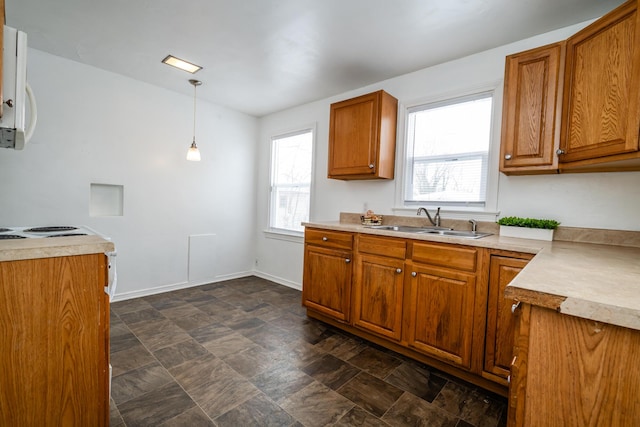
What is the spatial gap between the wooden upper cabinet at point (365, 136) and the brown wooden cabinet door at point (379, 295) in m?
0.92

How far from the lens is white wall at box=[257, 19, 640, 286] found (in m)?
1.89

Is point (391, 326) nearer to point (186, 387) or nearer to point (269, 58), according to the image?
point (186, 387)

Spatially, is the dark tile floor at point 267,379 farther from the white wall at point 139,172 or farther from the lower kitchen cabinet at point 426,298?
the white wall at point 139,172

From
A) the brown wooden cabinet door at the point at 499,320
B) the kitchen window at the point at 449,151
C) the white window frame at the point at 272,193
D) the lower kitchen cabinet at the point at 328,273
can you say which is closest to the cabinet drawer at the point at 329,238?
the lower kitchen cabinet at the point at 328,273

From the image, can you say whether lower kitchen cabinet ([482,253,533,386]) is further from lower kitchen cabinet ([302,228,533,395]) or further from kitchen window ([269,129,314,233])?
kitchen window ([269,129,314,233])

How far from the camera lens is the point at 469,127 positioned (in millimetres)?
2504

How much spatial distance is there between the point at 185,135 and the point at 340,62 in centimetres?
223

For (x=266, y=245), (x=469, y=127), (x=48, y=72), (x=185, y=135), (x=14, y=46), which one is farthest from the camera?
(x=266, y=245)

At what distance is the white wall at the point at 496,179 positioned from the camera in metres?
1.89

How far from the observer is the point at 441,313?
6.44ft

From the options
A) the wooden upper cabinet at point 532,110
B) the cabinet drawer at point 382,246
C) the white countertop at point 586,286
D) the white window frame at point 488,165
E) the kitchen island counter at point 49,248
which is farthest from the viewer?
the white window frame at point 488,165

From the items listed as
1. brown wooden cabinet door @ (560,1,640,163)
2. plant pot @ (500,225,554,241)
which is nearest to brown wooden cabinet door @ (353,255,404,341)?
plant pot @ (500,225,554,241)

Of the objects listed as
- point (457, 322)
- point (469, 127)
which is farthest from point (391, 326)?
point (469, 127)

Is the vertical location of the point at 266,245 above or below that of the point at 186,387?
above
